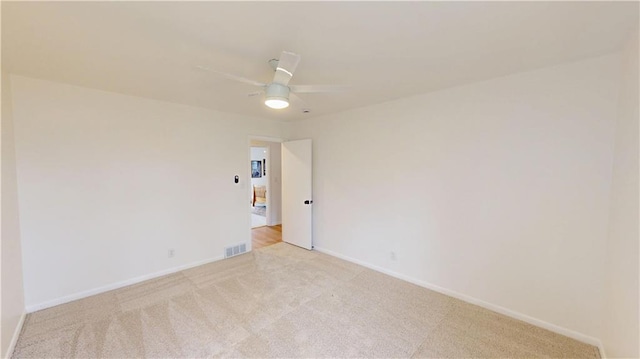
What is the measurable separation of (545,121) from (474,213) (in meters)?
1.05

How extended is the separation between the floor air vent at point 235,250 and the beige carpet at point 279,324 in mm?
802

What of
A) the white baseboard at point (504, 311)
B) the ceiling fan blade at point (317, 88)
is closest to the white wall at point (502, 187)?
the white baseboard at point (504, 311)

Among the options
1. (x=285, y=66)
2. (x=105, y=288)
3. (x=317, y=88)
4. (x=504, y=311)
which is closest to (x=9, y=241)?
(x=105, y=288)

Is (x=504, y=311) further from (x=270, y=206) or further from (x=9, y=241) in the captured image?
(x=270, y=206)

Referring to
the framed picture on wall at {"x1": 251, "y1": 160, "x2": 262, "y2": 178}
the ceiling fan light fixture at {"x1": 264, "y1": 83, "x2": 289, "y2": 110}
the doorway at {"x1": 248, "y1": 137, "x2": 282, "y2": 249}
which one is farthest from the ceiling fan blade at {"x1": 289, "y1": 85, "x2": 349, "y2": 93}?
the framed picture on wall at {"x1": 251, "y1": 160, "x2": 262, "y2": 178}

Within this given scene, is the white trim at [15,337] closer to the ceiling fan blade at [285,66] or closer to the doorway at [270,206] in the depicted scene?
the doorway at [270,206]

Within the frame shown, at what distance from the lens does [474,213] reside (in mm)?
2658

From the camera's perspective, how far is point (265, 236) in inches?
211

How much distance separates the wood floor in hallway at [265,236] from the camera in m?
4.84

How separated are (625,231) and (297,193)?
3.82 meters

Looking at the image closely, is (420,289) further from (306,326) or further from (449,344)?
(306,326)

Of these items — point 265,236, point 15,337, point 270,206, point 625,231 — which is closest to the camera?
point 625,231

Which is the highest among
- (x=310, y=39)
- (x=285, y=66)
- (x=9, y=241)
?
(x=310, y=39)

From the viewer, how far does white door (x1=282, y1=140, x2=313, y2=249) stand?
14.4 ft
